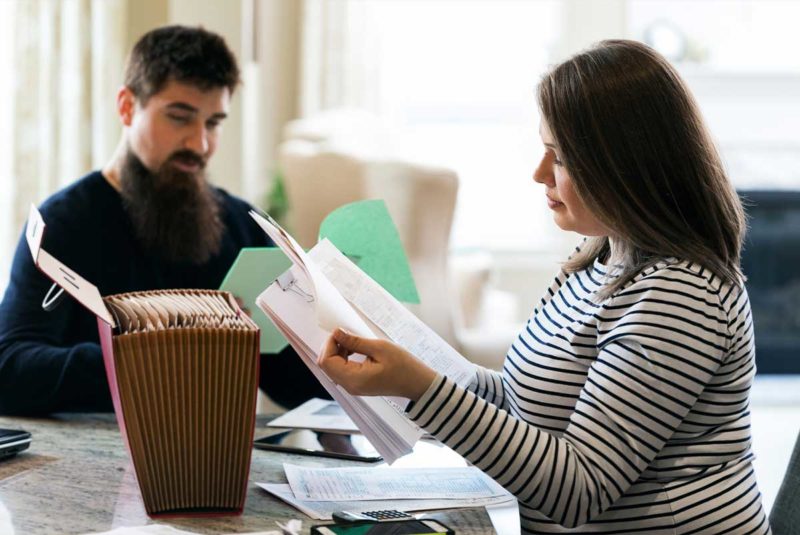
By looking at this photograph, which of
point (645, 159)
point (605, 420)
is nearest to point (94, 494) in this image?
point (605, 420)

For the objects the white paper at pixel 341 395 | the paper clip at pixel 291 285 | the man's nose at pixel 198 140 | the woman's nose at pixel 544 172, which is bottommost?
the white paper at pixel 341 395

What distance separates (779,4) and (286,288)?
4.87 m

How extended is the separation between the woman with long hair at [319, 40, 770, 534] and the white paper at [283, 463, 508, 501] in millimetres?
90

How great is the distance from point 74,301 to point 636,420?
1.23 m

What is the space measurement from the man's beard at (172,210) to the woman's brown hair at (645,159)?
1069mm

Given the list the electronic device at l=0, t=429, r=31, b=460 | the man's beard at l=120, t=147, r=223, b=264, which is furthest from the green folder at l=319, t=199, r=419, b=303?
the man's beard at l=120, t=147, r=223, b=264

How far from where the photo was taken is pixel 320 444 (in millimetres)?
1583

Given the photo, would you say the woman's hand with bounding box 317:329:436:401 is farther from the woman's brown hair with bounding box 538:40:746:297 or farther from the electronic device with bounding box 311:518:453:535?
the woman's brown hair with bounding box 538:40:746:297

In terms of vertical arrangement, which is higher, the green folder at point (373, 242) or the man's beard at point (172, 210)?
the green folder at point (373, 242)

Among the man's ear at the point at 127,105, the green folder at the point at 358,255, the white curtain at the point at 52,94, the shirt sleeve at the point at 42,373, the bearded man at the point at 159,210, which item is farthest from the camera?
the white curtain at the point at 52,94

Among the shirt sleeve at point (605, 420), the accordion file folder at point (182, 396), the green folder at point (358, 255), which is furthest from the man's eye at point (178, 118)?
the shirt sleeve at point (605, 420)

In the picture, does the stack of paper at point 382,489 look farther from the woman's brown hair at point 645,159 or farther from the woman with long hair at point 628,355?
the woman's brown hair at point 645,159

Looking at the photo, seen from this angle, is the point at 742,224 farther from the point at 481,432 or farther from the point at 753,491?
the point at 481,432

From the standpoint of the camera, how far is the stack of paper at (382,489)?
4.27 feet
